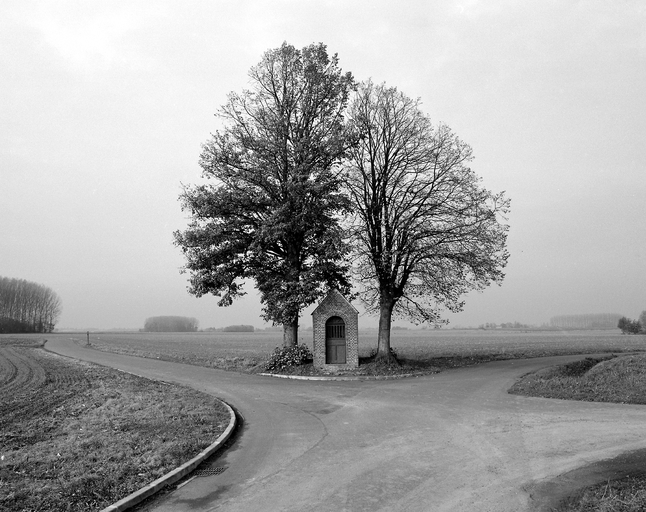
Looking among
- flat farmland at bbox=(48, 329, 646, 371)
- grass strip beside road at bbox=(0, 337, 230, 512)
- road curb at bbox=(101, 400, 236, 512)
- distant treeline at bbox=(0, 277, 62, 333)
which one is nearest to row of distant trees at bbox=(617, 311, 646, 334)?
flat farmland at bbox=(48, 329, 646, 371)

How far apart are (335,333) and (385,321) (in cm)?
330

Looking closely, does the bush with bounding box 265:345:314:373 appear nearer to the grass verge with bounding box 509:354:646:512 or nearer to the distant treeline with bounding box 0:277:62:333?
the grass verge with bounding box 509:354:646:512

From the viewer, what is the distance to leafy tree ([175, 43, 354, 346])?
23.5 m

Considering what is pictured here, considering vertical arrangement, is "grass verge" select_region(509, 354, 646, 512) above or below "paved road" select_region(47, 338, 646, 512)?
above

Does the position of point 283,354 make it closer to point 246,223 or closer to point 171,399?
point 246,223

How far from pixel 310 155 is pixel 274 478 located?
19.3 m

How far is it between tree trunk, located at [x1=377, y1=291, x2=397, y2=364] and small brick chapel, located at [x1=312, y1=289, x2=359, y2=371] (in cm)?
193

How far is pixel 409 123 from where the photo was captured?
25.7 metres

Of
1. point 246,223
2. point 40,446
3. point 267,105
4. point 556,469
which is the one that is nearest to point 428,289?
point 246,223

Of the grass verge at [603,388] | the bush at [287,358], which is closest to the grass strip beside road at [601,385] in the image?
the grass verge at [603,388]

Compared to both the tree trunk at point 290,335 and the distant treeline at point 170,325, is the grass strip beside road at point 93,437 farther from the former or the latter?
the distant treeline at point 170,325

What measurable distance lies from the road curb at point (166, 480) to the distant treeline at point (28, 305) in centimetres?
13464

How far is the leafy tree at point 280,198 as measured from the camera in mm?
23547

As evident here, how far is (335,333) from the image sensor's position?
Answer: 942 inches
